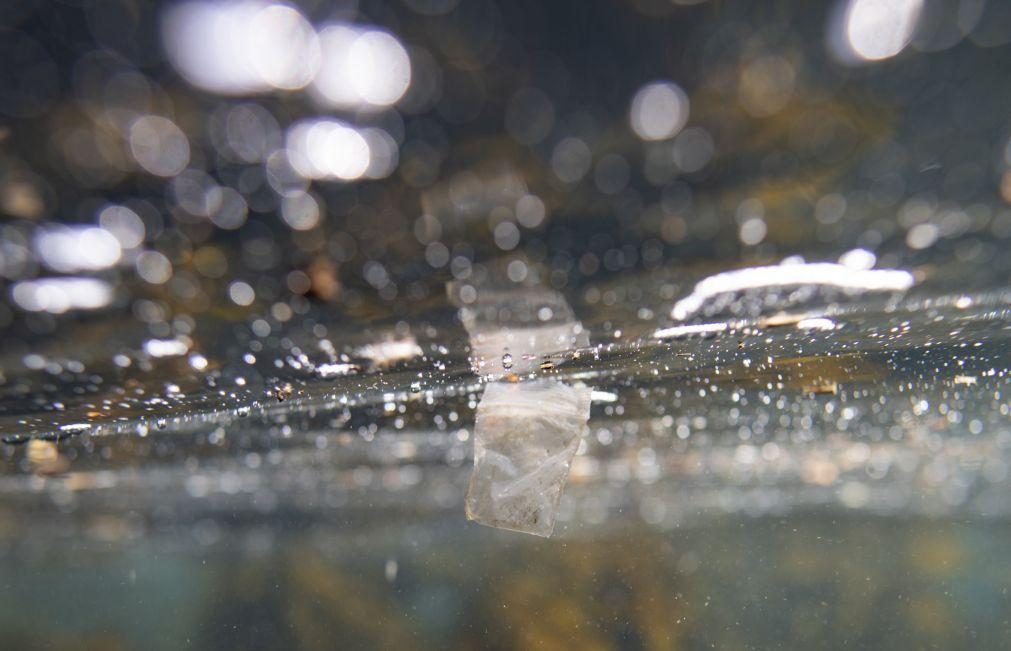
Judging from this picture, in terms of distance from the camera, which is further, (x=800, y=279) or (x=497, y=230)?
(x=800, y=279)

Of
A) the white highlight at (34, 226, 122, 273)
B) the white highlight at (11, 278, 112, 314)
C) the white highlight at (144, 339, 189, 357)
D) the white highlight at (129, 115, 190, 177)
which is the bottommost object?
the white highlight at (144, 339, 189, 357)

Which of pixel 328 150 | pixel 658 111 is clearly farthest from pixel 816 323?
pixel 328 150

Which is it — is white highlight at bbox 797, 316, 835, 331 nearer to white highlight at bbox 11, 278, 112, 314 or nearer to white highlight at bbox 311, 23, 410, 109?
white highlight at bbox 311, 23, 410, 109

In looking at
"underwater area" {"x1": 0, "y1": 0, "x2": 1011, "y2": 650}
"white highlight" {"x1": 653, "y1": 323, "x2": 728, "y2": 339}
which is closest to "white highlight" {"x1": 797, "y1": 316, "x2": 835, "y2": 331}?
"underwater area" {"x1": 0, "y1": 0, "x2": 1011, "y2": 650}

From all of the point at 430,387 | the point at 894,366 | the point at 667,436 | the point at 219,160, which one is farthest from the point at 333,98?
the point at 667,436

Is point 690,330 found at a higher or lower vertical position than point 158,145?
lower

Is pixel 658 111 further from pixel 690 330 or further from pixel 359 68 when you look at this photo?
pixel 690 330
